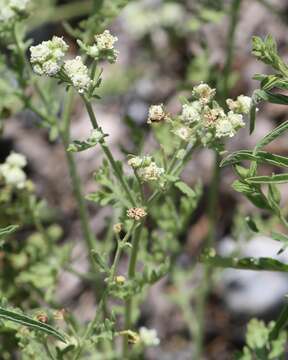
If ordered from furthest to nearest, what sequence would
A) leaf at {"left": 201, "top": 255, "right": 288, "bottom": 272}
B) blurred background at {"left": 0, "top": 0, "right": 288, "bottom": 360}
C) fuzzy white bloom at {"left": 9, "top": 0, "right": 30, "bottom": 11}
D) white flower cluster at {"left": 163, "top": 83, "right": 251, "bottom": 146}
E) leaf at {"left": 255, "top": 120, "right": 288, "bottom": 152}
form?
blurred background at {"left": 0, "top": 0, "right": 288, "bottom": 360} < fuzzy white bloom at {"left": 9, "top": 0, "right": 30, "bottom": 11} < leaf at {"left": 201, "top": 255, "right": 288, "bottom": 272} < white flower cluster at {"left": 163, "top": 83, "right": 251, "bottom": 146} < leaf at {"left": 255, "top": 120, "right": 288, "bottom": 152}

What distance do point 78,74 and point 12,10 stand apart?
0.79 meters

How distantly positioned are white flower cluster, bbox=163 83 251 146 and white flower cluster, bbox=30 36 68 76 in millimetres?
394

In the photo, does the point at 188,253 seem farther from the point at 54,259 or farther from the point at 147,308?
the point at 54,259

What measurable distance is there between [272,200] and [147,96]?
148 inches

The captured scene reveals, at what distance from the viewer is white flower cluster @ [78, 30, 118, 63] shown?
2.15m

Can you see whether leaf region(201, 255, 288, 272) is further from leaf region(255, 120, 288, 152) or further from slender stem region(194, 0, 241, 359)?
slender stem region(194, 0, 241, 359)

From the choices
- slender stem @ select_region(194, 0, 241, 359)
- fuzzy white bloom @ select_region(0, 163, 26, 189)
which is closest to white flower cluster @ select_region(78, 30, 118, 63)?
fuzzy white bloom @ select_region(0, 163, 26, 189)

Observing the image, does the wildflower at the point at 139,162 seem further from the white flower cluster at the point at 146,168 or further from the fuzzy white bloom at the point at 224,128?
the fuzzy white bloom at the point at 224,128

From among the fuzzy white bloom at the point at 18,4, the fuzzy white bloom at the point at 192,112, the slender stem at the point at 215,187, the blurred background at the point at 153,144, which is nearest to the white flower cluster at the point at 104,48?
the fuzzy white bloom at the point at 192,112

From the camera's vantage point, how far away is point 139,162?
7.07 feet

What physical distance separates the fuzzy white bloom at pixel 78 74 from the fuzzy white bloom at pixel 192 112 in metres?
0.31

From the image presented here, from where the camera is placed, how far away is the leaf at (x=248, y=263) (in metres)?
2.38

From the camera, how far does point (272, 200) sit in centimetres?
240

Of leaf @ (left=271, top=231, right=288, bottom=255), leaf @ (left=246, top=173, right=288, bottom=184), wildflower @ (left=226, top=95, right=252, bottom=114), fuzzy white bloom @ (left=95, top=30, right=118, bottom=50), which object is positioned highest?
fuzzy white bloom @ (left=95, top=30, right=118, bottom=50)
